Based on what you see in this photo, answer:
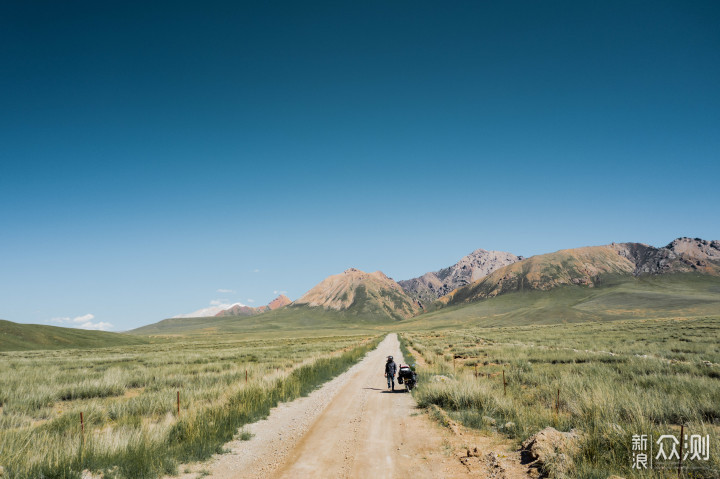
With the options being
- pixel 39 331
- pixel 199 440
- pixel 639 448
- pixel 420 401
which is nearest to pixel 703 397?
pixel 639 448

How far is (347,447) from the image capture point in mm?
9047

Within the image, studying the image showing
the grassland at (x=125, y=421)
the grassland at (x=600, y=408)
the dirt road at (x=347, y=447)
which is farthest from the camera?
the dirt road at (x=347, y=447)

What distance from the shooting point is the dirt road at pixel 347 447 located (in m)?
7.56

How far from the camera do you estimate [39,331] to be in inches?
4026

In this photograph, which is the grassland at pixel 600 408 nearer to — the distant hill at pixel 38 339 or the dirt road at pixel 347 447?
the dirt road at pixel 347 447

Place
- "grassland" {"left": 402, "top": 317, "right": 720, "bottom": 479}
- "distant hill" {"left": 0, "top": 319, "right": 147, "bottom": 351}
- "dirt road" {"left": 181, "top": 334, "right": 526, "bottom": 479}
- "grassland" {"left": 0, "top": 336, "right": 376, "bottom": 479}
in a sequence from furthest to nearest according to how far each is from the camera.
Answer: "distant hill" {"left": 0, "top": 319, "right": 147, "bottom": 351}
"dirt road" {"left": 181, "top": 334, "right": 526, "bottom": 479}
"grassland" {"left": 0, "top": 336, "right": 376, "bottom": 479}
"grassland" {"left": 402, "top": 317, "right": 720, "bottom": 479}

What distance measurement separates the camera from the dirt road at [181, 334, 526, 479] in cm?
756

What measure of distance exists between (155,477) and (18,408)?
1236 centimetres

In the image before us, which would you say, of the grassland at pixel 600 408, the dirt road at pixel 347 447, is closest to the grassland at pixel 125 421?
the dirt road at pixel 347 447

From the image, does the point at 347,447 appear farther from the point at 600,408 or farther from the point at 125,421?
the point at 125,421

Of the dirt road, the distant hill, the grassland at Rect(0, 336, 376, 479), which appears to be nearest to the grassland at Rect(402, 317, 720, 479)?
the dirt road

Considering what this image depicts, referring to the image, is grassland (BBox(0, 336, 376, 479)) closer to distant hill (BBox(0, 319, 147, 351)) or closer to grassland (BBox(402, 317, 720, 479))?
grassland (BBox(402, 317, 720, 479))

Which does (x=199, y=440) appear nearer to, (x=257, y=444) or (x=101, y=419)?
(x=257, y=444)

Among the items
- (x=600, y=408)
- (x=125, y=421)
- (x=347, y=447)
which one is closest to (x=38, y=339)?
(x=125, y=421)
